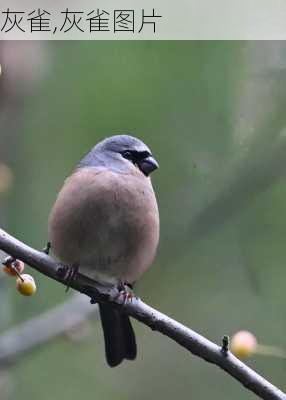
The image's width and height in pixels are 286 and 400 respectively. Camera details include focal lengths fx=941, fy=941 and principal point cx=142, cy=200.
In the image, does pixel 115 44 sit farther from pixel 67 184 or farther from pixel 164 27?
pixel 67 184

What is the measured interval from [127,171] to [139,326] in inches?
91.0

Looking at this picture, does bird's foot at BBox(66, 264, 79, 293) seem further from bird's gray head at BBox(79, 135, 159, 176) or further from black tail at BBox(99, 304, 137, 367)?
bird's gray head at BBox(79, 135, 159, 176)

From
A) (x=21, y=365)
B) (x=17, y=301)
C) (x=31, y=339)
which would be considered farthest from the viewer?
(x=21, y=365)

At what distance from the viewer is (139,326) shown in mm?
5883

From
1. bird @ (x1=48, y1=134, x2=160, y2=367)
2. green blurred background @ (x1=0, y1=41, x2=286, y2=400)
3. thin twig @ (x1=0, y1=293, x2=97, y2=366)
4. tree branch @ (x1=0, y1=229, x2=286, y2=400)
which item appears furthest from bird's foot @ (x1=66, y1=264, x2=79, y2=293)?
thin twig @ (x1=0, y1=293, x2=97, y2=366)

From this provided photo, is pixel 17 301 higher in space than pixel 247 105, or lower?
lower

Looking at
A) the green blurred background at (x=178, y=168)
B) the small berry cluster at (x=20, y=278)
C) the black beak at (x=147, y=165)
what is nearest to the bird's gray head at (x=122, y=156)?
the black beak at (x=147, y=165)

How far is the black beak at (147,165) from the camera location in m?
3.82

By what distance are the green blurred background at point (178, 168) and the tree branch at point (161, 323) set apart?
966 millimetres

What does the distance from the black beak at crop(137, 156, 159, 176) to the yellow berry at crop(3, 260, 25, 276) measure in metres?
0.87

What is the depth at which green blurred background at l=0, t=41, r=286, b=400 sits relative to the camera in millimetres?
4430

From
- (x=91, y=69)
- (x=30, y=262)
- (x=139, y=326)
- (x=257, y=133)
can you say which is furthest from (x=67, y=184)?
(x=139, y=326)

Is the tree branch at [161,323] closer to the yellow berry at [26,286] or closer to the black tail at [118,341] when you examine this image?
the yellow berry at [26,286]

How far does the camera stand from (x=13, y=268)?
10.2ft
